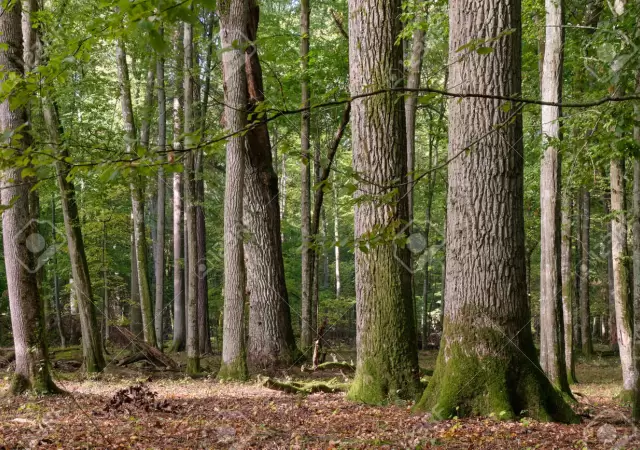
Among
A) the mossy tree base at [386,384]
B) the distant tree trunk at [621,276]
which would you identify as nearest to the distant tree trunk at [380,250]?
the mossy tree base at [386,384]

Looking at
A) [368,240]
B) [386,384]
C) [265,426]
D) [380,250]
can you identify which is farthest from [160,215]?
[368,240]

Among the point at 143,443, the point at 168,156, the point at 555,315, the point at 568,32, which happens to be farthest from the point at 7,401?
the point at 568,32

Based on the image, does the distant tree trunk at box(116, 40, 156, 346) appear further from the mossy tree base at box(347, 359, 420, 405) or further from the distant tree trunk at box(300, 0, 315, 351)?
the mossy tree base at box(347, 359, 420, 405)

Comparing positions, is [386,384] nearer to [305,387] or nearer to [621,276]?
[305,387]

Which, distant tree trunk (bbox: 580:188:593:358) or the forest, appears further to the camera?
distant tree trunk (bbox: 580:188:593:358)

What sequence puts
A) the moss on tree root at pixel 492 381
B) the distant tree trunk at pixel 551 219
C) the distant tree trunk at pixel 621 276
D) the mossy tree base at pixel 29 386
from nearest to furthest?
the moss on tree root at pixel 492 381
the mossy tree base at pixel 29 386
the distant tree trunk at pixel 551 219
the distant tree trunk at pixel 621 276

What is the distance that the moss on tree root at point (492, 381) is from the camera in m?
5.63

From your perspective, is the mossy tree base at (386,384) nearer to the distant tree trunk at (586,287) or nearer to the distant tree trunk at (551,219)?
the distant tree trunk at (551,219)

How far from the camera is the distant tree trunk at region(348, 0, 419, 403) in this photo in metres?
6.95

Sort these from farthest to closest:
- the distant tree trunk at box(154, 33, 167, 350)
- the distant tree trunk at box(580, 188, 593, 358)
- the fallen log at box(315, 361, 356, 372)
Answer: the distant tree trunk at box(580, 188, 593, 358), the distant tree trunk at box(154, 33, 167, 350), the fallen log at box(315, 361, 356, 372)

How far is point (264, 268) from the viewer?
12.1 metres

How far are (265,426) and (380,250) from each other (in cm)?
244

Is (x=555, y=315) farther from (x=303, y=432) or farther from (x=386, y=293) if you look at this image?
(x=303, y=432)
